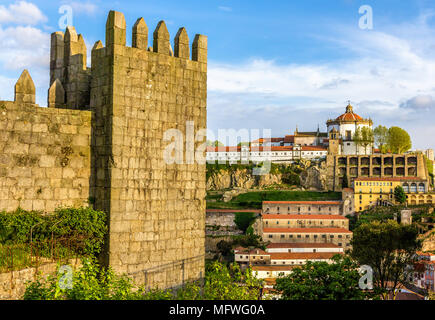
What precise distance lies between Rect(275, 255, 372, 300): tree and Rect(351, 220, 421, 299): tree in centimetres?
1746

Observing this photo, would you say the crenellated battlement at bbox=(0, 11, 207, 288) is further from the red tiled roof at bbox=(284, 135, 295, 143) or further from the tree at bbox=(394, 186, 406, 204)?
the red tiled roof at bbox=(284, 135, 295, 143)

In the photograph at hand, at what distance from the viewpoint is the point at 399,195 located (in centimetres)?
8569

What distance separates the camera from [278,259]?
62344mm

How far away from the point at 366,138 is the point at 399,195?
21167 mm

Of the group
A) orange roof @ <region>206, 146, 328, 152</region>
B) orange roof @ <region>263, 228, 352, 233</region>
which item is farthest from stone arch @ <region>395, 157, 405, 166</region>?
orange roof @ <region>263, 228, 352, 233</region>

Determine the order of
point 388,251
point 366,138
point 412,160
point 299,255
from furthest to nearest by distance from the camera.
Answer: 1. point 366,138
2. point 412,160
3. point 299,255
4. point 388,251

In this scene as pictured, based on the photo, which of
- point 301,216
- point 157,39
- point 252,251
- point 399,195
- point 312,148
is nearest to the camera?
point 157,39

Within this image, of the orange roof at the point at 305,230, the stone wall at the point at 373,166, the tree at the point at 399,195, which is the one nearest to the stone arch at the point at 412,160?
the stone wall at the point at 373,166

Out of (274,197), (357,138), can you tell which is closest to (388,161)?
(357,138)

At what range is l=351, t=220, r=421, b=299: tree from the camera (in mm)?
33562

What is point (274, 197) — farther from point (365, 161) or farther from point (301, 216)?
point (365, 161)

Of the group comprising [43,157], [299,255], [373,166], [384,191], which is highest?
[373,166]

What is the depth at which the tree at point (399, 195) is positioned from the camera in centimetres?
8525
